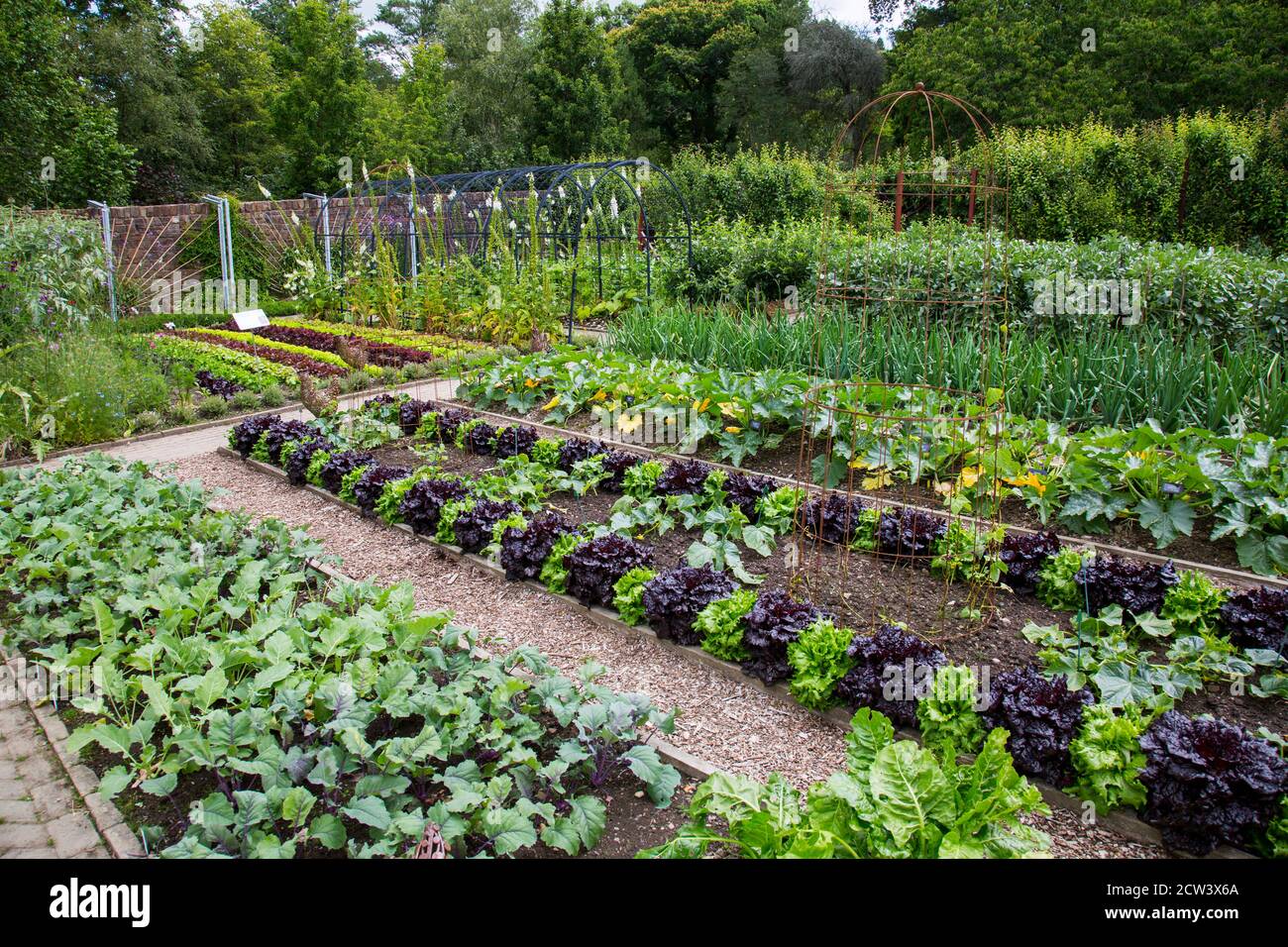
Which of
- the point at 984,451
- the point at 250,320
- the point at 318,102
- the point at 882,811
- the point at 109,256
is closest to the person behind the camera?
the point at 882,811

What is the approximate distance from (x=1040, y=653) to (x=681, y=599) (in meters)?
1.38

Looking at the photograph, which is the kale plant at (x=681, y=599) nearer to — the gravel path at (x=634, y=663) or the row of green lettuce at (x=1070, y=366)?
the gravel path at (x=634, y=663)

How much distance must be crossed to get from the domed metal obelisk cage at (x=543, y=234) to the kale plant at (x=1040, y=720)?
7578mm

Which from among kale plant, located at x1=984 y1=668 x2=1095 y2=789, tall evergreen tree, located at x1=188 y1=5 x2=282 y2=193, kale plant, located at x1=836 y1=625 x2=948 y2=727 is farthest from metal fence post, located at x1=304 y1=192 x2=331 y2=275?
kale plant, located at x1=984 y1=668 x2=1095 y2=789

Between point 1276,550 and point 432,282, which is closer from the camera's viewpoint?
point 1276,550

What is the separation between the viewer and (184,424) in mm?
7785

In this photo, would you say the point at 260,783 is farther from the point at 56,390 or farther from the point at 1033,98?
the point at 1033,98

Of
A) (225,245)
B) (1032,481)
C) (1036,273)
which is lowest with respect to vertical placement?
(1032,481)

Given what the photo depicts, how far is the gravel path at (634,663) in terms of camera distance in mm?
2895

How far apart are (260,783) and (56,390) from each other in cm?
584

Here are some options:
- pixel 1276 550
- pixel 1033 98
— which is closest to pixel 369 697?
pixel 1276 550

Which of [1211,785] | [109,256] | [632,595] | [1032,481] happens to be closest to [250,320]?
[109,256]

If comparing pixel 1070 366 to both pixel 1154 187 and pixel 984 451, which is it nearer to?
pixel 984 451

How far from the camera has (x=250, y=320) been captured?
38.1 ft
